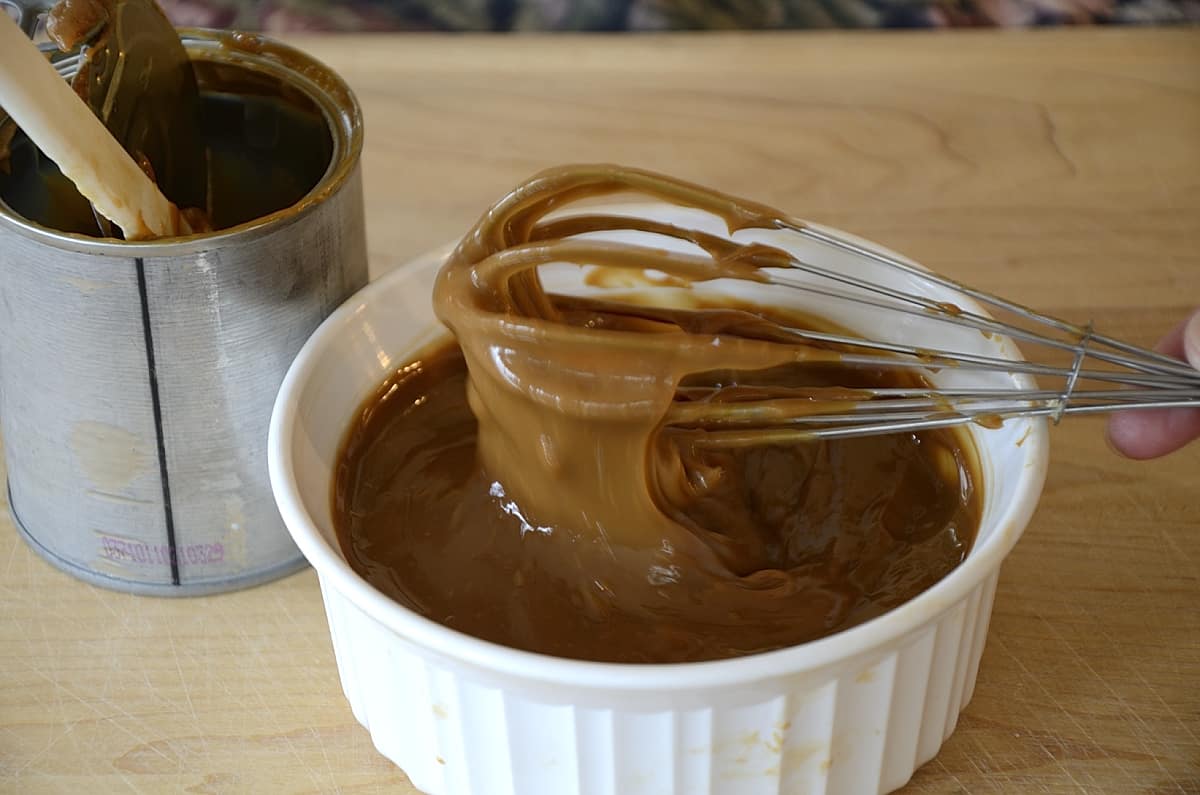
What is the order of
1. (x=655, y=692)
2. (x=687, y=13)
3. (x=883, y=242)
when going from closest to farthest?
(x=655, y=692) → (x=883, y=242) → (x=687, y=13)

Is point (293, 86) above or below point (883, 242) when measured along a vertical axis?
above

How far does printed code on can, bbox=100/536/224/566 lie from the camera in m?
0.84

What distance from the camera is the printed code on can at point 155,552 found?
842mm

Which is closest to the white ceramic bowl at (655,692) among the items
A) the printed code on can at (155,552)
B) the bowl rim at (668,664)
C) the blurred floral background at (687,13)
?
the bowl rim at (668,664)

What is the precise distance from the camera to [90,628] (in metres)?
0.85

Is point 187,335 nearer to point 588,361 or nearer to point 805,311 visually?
A: point 588,361

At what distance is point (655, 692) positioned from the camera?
0.62m

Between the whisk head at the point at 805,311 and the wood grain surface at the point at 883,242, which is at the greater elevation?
the whisk head at the point at 805,311

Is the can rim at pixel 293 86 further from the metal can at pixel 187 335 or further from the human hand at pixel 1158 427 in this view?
the human hand at pixel 1158 427

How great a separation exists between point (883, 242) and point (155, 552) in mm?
581

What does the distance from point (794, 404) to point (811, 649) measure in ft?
0.48

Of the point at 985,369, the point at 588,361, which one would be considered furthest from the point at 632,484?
the point at 985,369

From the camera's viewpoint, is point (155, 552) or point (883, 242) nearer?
point (155, 552)

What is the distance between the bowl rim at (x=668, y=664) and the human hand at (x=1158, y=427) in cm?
11
